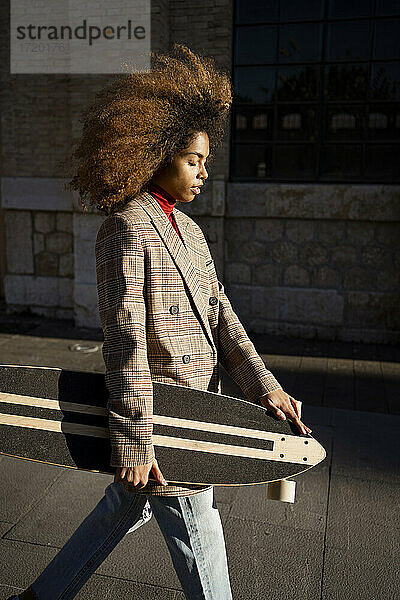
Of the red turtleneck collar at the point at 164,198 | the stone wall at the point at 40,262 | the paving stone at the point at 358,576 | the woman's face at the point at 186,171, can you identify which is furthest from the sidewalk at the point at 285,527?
the stone wall at the point at 40,262

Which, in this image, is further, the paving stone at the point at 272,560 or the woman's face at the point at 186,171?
the paving stone at the point at 272,560

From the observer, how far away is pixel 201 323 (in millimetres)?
1977

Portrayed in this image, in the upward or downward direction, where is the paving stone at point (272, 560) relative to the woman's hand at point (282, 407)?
downward

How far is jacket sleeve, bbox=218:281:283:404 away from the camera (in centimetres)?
209

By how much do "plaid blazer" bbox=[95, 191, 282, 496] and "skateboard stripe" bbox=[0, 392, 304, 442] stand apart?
13cm

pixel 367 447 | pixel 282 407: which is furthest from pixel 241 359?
pixel 367 447

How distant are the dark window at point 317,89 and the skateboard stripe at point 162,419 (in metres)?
5.04

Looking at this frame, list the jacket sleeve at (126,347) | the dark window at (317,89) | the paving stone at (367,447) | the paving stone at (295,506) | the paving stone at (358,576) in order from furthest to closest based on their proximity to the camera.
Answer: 1. the dark window at (317,89)
2. the paving stone at (367,447)
3. the paving stone at (295,506)
4. the paving stone at (358,576)
5. the jacket sleeve at (126,347)

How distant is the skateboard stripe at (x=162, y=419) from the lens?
1.88m

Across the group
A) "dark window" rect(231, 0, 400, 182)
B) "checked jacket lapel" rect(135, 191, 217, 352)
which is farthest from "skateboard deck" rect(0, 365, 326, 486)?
"dark window" rect(231, 0, 400, 182)

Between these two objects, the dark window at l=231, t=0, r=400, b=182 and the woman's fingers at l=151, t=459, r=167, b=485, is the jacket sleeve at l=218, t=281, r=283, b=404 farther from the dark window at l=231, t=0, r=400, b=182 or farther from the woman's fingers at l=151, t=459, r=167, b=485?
the dark window at l=231, t=0, r=400, b=182

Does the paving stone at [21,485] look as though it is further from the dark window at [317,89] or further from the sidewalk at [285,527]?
the dark window at [317,89]

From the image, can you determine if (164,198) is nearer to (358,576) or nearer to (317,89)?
(358,576)

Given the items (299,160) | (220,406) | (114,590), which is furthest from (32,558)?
(299,160)
